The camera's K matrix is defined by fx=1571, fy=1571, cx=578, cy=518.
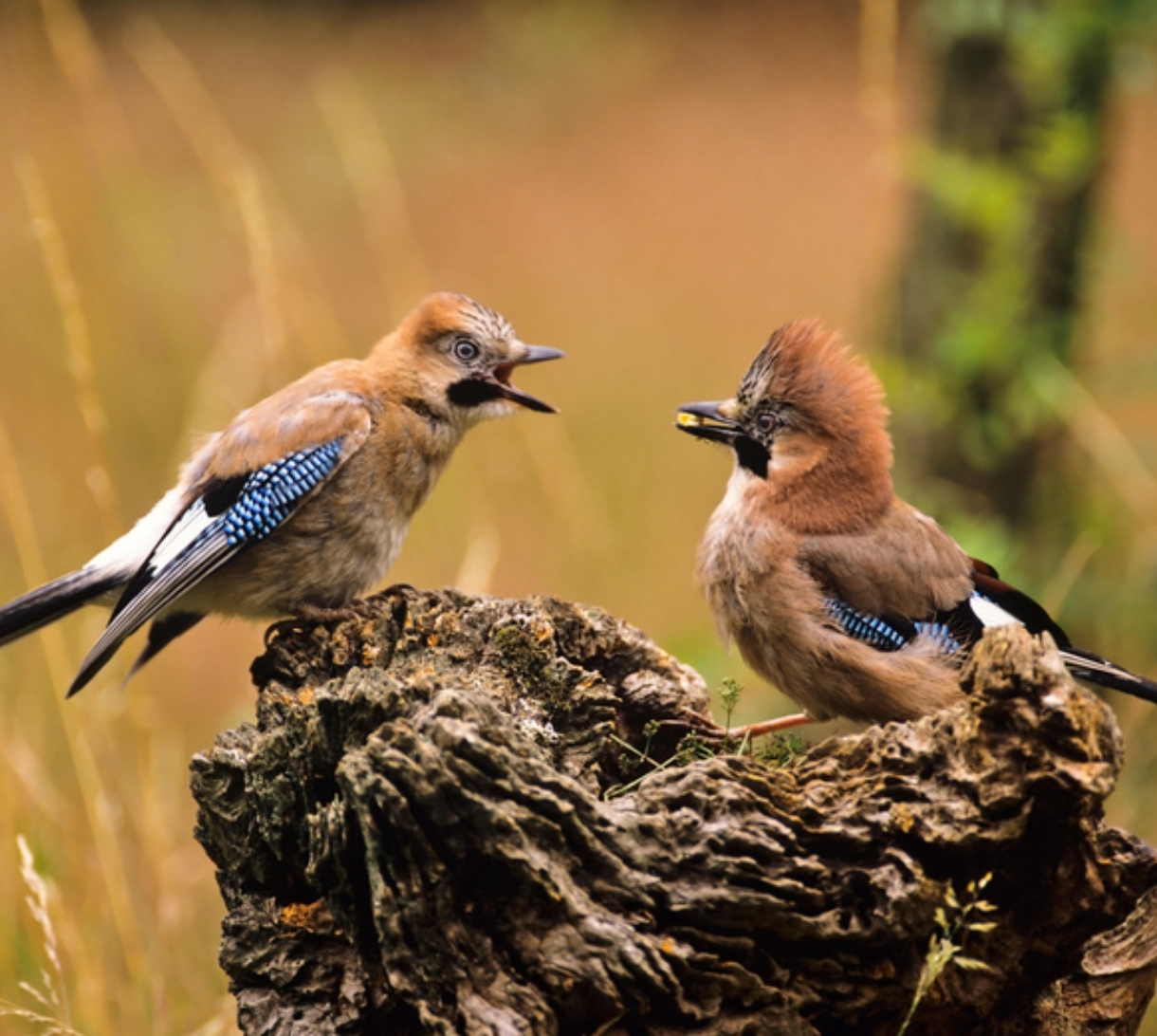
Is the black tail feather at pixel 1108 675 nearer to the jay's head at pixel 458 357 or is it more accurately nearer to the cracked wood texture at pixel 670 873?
the cracked wood texture at pixel 670 873

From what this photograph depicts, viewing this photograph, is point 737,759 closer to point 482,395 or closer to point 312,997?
point 312,997

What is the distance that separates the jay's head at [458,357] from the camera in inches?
214

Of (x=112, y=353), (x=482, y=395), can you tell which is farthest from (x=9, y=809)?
(x=112, y=353)

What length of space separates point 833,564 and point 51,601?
7.45 feet

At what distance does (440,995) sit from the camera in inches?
117

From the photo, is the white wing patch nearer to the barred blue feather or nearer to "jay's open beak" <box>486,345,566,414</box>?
"jay's open beak" <box>486,345,566,414</box>

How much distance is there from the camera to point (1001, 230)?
21.9 feet

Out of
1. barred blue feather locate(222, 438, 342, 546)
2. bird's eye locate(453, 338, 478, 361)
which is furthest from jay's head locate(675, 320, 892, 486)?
barred blue feather locate(222, 438, 342, 546)

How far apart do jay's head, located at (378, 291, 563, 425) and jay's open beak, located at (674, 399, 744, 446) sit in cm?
69

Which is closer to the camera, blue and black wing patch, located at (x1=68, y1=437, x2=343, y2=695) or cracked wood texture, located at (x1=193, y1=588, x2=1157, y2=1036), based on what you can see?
cracked wood texture, located at (x1=193, y1=588, x2=1157, y2=1036)

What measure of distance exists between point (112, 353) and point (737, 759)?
7.43 metres

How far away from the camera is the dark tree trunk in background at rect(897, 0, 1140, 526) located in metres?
6.54

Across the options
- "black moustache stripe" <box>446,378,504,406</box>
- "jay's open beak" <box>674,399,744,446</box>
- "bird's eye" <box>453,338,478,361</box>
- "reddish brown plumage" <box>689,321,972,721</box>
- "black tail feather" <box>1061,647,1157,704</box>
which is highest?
"bird's eye" <box>453,338,478,361</box>

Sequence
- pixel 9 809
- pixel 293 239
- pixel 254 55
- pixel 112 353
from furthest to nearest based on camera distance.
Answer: pixel 254 55 < pixel 112 353 < pixel 293 239 < pixel 9 809
